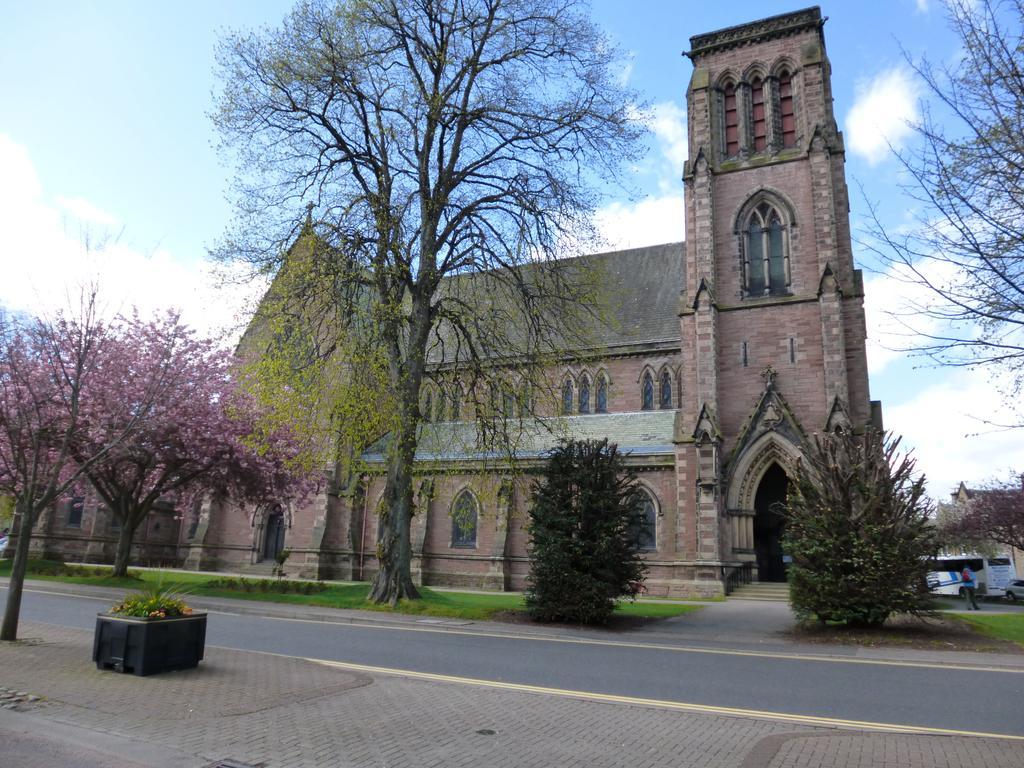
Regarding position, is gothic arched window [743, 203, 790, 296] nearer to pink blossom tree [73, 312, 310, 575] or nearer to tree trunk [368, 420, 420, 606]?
tree trunk [368, 420, 420, 606]

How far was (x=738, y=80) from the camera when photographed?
30.2 m

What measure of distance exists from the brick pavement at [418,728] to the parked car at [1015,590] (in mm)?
38521

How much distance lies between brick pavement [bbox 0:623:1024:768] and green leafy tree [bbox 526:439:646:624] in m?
7.93

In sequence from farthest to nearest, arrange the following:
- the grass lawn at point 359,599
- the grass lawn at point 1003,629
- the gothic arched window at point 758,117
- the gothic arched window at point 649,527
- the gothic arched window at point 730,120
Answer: the gothic arched window at point 730,120 < the gothic arched window at point 758,117 < the gothic arched window at point 649,527 < the grass lawn at point 359,599 < the grass lawn at point 1003,629

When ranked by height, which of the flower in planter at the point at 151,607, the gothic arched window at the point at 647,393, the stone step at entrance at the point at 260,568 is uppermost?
the gothic arched window at the point at 647,393

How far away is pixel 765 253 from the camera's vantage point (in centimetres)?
2797

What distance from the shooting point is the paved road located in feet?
26.4

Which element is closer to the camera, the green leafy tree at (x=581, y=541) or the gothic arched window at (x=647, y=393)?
the green leafy tree at (x=581, y=541)

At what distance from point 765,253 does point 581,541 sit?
16.9m

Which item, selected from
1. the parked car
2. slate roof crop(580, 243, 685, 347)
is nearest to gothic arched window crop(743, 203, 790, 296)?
slate roof crop(580, 243, 685, 347)

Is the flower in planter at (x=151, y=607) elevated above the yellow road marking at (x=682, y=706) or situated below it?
above

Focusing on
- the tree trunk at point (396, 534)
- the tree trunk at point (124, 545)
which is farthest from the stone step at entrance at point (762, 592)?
the tree trunk at point (124, 545)

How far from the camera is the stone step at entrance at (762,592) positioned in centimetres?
2453

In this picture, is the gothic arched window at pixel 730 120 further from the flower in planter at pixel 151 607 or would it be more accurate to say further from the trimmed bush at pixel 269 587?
the flower in planter at pixel 151 607
